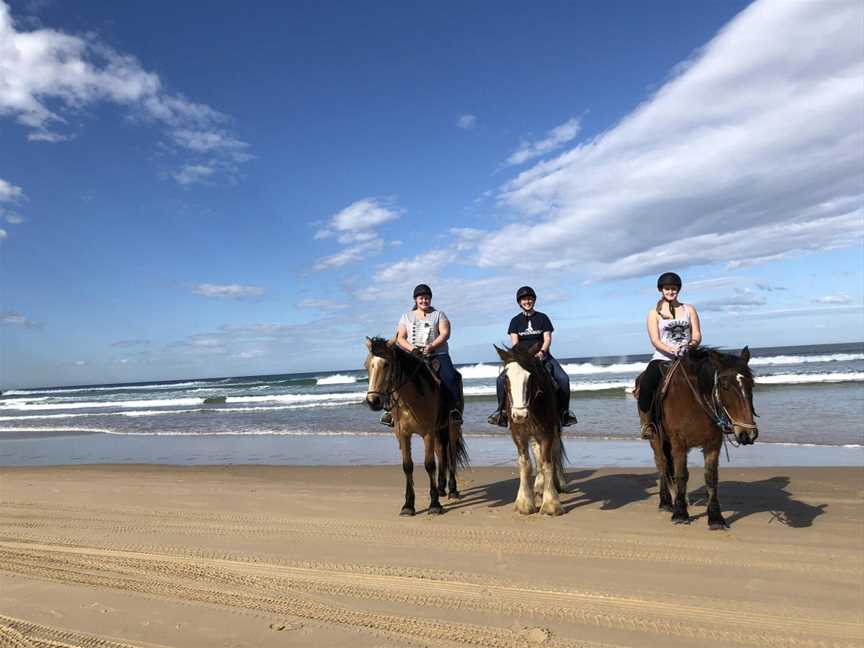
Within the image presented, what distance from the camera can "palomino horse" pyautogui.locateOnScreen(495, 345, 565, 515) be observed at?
5574mm

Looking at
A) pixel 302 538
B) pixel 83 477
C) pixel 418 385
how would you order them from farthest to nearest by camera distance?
pixel 83 477
pixel 418 385
pixel 302 538

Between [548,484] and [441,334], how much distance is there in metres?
2.18

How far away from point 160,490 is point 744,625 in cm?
772

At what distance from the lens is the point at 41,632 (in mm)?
3201

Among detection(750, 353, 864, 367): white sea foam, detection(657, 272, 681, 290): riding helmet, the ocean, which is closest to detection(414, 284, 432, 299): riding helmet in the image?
detection(657, 272, 681, 290): riding helmet

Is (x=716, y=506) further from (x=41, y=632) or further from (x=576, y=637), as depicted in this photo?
(x=41, y=632)

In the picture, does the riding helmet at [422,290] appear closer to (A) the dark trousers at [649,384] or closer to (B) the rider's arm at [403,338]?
(B) the rider's arm at [403,338]

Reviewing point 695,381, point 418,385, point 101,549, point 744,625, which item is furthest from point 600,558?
point 101,549

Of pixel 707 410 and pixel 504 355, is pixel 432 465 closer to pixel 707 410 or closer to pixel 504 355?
pixel 504 355

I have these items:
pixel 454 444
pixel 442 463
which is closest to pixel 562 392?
pixel 454 444

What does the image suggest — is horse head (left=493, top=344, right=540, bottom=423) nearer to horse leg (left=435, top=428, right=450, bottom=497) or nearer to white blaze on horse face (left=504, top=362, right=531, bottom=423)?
white blaze on horse face (left=504, top=362, right=531, bottom=423)

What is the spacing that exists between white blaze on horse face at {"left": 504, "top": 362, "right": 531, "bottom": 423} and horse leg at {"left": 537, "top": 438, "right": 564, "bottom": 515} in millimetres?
762

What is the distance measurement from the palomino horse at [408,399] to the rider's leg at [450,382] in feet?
0.37

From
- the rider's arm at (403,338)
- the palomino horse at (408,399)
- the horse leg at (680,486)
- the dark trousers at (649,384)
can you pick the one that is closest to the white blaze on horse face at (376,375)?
the palomino horse at (408,399)
